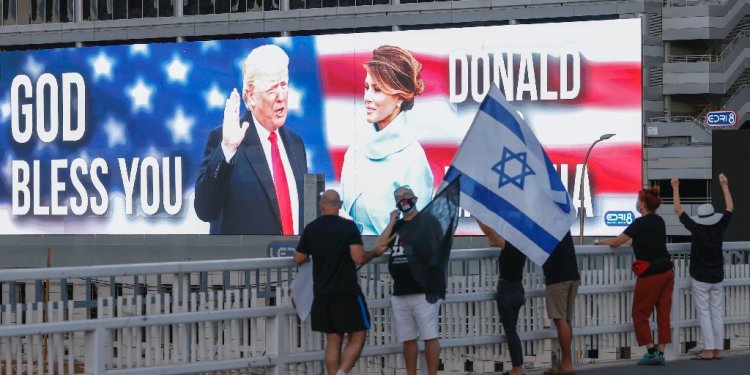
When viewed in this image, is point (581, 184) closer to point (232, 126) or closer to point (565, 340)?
point (232, 126)

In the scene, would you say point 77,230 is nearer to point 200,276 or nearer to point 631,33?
point 631,33

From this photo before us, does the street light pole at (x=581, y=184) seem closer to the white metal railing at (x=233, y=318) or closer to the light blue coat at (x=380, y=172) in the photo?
the light blue coat at (x=380, y=172)

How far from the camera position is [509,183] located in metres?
14.2

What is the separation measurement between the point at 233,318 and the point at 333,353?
921mm

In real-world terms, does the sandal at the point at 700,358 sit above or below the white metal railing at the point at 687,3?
below

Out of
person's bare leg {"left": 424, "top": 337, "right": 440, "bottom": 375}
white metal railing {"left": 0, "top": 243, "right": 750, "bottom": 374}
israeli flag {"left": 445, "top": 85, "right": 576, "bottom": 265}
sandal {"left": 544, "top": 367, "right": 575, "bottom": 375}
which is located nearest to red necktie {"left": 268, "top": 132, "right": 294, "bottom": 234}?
white metal railing {"left": 0, "top": 243, "right": 750, "bottom": 374}

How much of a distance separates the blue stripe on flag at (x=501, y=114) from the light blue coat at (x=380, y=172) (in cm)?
4235

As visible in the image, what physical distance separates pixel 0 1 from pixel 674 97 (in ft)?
99.5

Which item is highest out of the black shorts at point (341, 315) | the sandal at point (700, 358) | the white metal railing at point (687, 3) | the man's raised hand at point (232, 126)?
the white metal railing at point (687, 3)

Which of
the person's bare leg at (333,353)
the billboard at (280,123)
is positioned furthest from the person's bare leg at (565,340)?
the billboard at (280,123)

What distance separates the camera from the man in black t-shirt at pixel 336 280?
1255 centimetres

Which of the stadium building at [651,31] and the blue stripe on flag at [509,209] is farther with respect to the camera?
the stadium building at [651,31]

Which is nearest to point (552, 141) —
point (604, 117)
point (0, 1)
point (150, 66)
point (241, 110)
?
point (604, 117)

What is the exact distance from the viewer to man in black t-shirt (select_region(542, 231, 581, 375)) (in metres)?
14.6
